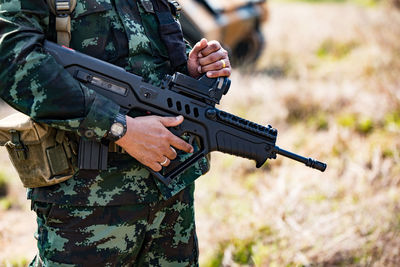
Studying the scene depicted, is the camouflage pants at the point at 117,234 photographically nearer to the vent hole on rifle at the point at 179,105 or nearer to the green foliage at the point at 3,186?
the vent hole on rifle at the point at 179,105

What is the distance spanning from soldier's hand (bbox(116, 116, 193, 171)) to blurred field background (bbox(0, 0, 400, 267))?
55.7 inches

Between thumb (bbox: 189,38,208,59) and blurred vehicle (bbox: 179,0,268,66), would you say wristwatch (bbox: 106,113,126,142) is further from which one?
blurred vehicle (bbox: 179,0,268,66)

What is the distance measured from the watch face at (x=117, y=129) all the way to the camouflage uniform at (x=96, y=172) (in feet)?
0.07

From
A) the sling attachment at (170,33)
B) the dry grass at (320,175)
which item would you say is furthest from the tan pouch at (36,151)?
the dry grass at (320,175)

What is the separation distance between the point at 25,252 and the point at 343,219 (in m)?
2.12

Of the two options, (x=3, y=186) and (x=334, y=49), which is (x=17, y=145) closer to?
(x=3, y=186)

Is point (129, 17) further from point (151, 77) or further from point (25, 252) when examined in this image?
point (25, 252)

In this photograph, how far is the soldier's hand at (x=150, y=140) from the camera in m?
1.57

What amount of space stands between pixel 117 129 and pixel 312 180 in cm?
272

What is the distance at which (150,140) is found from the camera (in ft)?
5.23

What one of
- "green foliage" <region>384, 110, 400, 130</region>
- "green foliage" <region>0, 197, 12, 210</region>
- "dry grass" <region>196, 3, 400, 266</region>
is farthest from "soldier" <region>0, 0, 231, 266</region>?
"green foliage" <region>384, 110, 400, 130</region>

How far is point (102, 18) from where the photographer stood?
64.7 inches

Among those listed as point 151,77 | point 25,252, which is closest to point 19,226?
point 25,252

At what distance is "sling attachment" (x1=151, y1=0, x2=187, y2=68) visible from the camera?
1.82m
